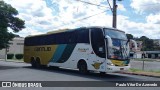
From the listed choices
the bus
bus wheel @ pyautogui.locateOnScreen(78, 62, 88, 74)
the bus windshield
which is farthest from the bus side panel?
the bus windshield

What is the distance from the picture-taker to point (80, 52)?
21.3 metres

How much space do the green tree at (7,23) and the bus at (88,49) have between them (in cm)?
505

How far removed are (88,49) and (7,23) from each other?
527 inches

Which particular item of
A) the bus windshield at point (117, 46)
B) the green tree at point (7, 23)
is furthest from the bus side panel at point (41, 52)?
the bus windshield at point (117, 46)

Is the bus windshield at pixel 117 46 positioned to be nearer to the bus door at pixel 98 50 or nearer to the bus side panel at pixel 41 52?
the bus door at pixel 98 50

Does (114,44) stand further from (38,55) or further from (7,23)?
(7,23)

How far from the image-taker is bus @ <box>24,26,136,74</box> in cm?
1888

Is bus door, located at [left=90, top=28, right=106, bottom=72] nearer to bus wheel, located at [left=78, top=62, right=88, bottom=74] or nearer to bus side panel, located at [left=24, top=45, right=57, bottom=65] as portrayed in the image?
bus wheel, located at [left=78, top=62, right=88, bottom=74]

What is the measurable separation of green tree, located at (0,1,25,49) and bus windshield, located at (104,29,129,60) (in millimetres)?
13874

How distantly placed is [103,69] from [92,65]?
1.16m

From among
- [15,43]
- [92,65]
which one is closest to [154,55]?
[15,43]

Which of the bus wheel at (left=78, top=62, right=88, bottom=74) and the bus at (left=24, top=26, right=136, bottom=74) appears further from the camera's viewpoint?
the bus wheel at (left=78, top=62, right=88, bottom=74)

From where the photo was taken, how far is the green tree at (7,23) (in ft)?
97.2

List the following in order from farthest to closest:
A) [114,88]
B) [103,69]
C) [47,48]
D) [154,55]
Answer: [154,55]
[47,48]
[103,69]
[114,88]
